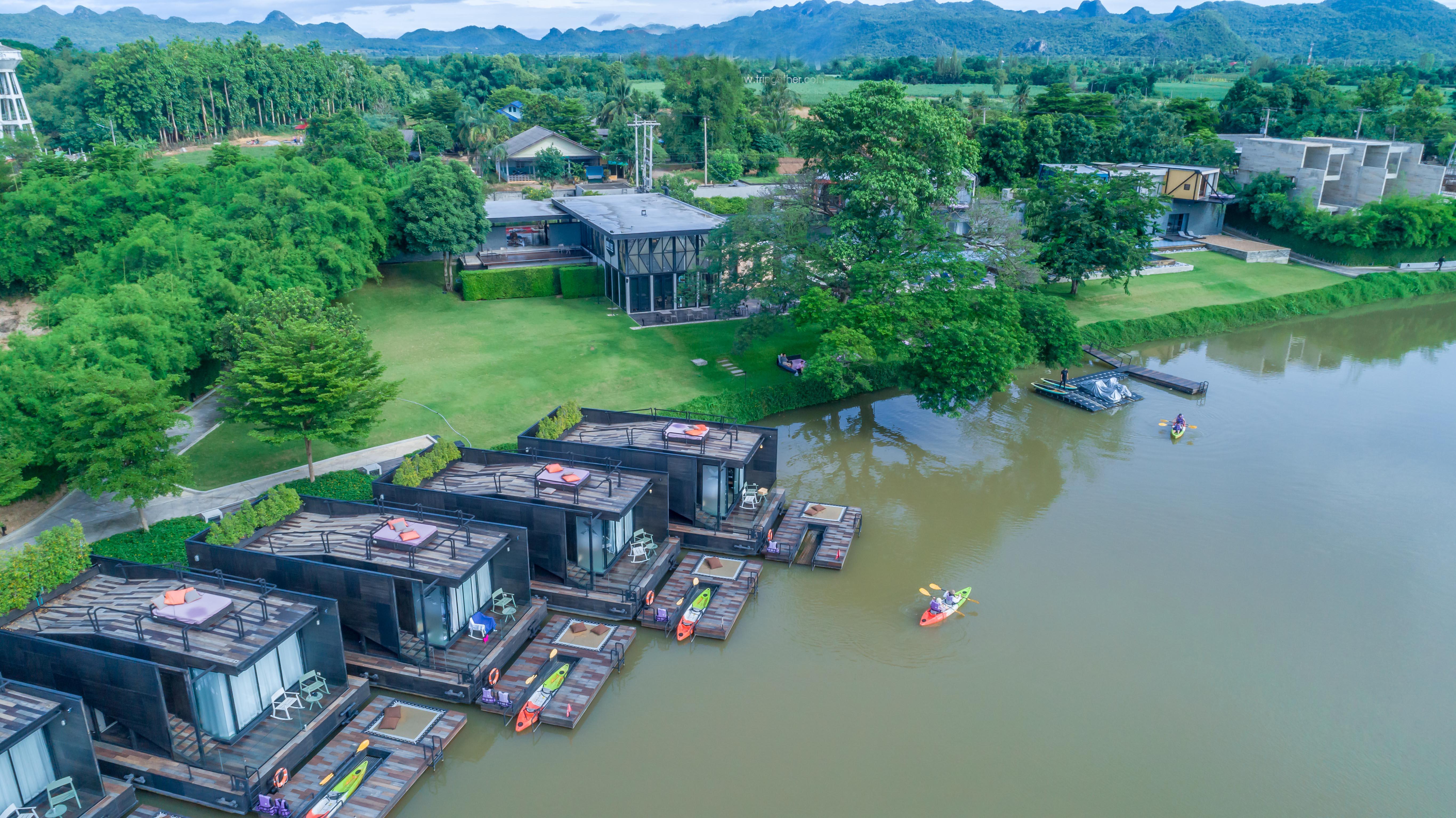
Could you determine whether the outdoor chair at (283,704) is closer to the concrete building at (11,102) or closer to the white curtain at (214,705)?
the white curtain at (214,705)

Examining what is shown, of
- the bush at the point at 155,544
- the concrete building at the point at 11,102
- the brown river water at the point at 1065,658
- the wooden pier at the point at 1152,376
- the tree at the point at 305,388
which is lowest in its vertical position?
the brown river water at the point at 1065,658

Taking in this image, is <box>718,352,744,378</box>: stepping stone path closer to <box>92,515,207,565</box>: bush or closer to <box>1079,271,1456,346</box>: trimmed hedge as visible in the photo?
<box>1079,271,1456,346</box>: trimmed hedge

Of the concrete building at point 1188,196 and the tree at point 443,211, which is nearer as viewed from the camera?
the tree at point 443,211

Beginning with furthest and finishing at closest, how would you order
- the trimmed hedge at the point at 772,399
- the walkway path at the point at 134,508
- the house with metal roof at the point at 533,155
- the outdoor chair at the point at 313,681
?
1. the house with metal roof at the point at 533,155
2. the trimmed hedge at the point at 772,399
3. the walkway path at the point at 134,508
4. the outdoor chair at the point at 313,681

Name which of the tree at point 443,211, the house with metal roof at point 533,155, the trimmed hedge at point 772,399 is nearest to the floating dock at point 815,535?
the trimmed hedge at point 772,399

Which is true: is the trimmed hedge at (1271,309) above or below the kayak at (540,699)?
above

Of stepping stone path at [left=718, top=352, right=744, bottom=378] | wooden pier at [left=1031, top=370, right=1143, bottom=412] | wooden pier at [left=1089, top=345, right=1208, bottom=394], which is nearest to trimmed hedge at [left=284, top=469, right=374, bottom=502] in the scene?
stepping stone path at [left=718, top=352, right=744, bottom=378]
